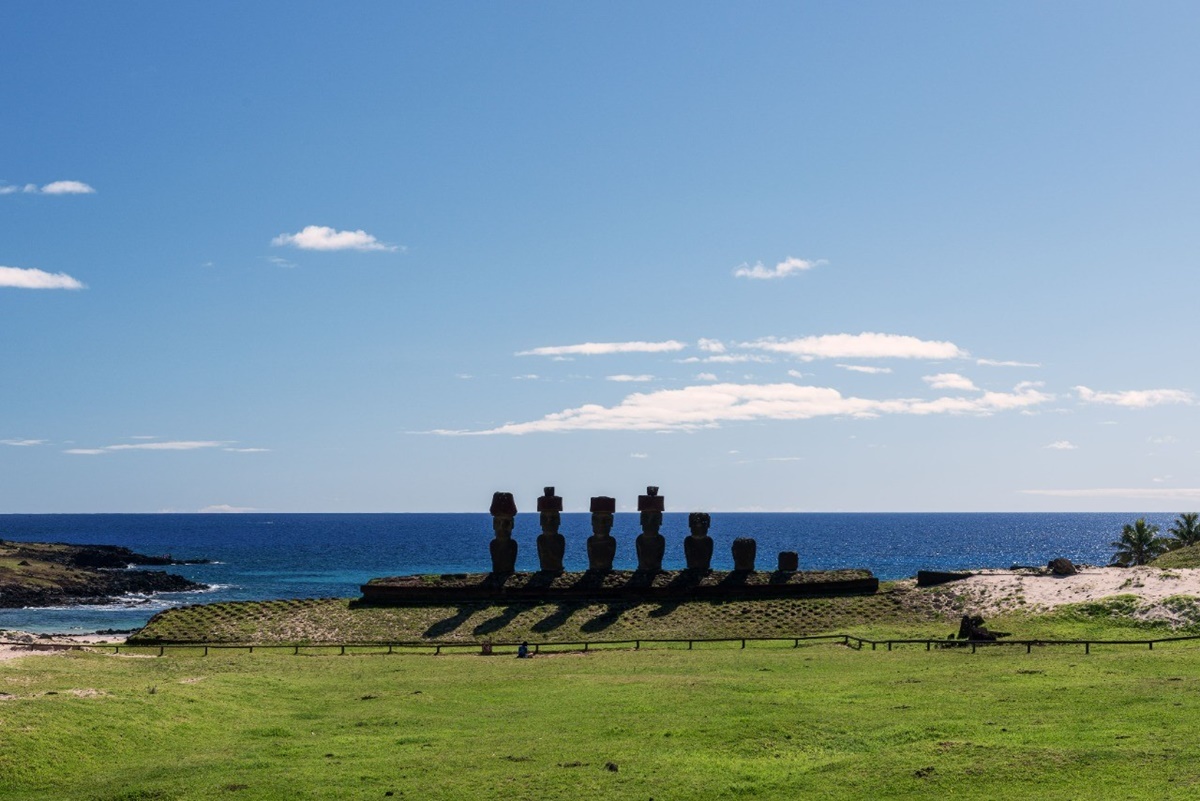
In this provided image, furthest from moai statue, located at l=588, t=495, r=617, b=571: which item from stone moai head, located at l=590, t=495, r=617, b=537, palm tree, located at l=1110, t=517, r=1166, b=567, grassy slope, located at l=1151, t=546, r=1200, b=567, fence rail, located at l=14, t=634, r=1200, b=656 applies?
palm tree, located at l=1110, t=517, r=1166, b=567

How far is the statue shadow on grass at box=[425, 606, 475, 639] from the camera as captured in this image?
60.7 metres

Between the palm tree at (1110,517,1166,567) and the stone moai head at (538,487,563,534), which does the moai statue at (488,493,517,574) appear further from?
the palm tree at (1110,517,1166,567)

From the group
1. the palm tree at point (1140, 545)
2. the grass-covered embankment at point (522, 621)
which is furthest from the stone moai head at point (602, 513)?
the palm tree at point (1140, 545)

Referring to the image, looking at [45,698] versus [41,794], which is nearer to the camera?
[41,794]

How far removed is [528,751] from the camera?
3136cm

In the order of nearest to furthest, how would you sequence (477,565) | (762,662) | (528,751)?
(528,751)
(762,662)
(477,565)

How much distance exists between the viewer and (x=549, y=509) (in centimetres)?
7475

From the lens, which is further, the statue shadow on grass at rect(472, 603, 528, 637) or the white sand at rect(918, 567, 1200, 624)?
the statue shadow on grass at rect(472, 603, 528, 637)

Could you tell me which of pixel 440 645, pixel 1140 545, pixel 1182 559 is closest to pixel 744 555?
pixel 440 645

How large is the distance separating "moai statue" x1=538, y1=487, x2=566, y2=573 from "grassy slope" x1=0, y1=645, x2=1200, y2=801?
27.0 meters

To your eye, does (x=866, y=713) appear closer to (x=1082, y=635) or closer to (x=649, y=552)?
(x=1082, y=635)

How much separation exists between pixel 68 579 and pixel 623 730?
120m

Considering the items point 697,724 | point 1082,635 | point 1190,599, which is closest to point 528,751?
point 697,724

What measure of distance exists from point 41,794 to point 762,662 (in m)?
28.7
